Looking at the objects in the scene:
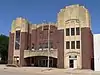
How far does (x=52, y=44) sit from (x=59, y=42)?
4.92m

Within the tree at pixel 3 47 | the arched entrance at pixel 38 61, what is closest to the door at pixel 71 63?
the arched entrance at pixel 38 61

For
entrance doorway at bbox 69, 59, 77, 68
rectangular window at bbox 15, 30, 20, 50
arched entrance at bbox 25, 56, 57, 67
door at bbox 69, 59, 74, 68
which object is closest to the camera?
entrance doorway at bbox 69, 59, 77, 68

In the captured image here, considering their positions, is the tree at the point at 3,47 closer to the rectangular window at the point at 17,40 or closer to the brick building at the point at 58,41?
the brick building at the point at 58,41

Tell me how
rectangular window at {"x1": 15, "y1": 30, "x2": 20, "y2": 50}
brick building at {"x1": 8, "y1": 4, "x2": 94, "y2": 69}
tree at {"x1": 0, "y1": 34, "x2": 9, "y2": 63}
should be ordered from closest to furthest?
brick building at {"x1": 8, "y1": 4, "x2": 94, "y2": 69}
rectangular window at {"x1": 15, "y1": 30, "x2": 20, "y2": 50}
tree at {"x1": 0, "y1": 34, "x2": 9, "y2": 63}

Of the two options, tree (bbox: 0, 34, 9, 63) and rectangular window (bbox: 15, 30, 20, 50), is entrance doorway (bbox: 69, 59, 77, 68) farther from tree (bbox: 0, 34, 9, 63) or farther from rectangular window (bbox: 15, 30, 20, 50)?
tree (bbox: 0, 34, 9, 63)

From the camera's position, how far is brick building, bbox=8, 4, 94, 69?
60.8 metres

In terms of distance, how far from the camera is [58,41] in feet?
212

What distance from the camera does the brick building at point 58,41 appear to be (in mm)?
60812

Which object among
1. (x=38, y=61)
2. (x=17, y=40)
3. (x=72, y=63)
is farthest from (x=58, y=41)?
(x=17, y=40)

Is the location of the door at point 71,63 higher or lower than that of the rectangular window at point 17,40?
lower

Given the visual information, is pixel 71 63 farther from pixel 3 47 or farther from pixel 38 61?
pixel 3 47

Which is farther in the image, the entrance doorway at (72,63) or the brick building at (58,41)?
the entrance doorway at (72,63)

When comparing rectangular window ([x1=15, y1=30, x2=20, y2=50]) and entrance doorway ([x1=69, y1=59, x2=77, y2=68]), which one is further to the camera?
rectangular window ([x1=15, y1=30, x2=20, y2=50])

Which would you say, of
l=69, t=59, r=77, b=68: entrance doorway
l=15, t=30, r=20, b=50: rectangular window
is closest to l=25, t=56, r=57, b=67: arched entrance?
l=15, t=30, r=20, b=50: rectangular window
